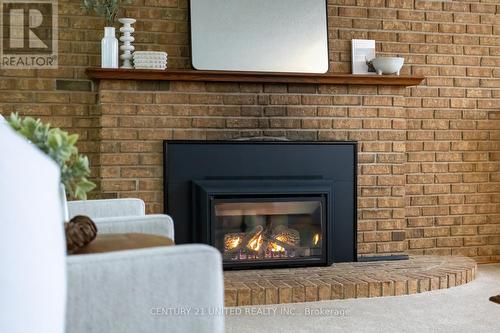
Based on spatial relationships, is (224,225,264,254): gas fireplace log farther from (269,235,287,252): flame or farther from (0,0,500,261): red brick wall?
(0,0,500,261): red brick wall

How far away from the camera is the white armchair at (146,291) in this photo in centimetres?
140

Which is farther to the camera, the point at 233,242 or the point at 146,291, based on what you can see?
the point at 233,242

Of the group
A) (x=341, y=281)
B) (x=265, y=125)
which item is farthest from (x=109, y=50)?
(x=341, y=281)

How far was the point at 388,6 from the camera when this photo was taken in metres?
4.56

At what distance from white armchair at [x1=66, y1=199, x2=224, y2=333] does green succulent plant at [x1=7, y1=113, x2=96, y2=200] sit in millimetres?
304

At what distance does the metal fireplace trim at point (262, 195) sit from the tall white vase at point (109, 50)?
872 mm

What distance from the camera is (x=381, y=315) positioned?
10.9 feet

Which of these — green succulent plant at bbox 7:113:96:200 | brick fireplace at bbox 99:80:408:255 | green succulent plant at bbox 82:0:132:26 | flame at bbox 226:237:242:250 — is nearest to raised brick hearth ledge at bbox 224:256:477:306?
flame at bbox 226:237:242:250

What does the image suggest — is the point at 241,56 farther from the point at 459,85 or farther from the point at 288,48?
the point at 459,85

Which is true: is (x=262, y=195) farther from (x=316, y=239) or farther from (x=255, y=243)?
(x=316, y=239)

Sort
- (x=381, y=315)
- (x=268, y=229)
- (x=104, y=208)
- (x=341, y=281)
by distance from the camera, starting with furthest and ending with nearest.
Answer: (x=268, y=229), (x=341, y=281), (x=381, y=315), (x=104, y=208)

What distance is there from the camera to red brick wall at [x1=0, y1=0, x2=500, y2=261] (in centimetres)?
404

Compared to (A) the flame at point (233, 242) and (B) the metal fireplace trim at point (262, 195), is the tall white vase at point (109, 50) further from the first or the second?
(A) the flame at point (233, 242)

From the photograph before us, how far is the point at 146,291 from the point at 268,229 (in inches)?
106
